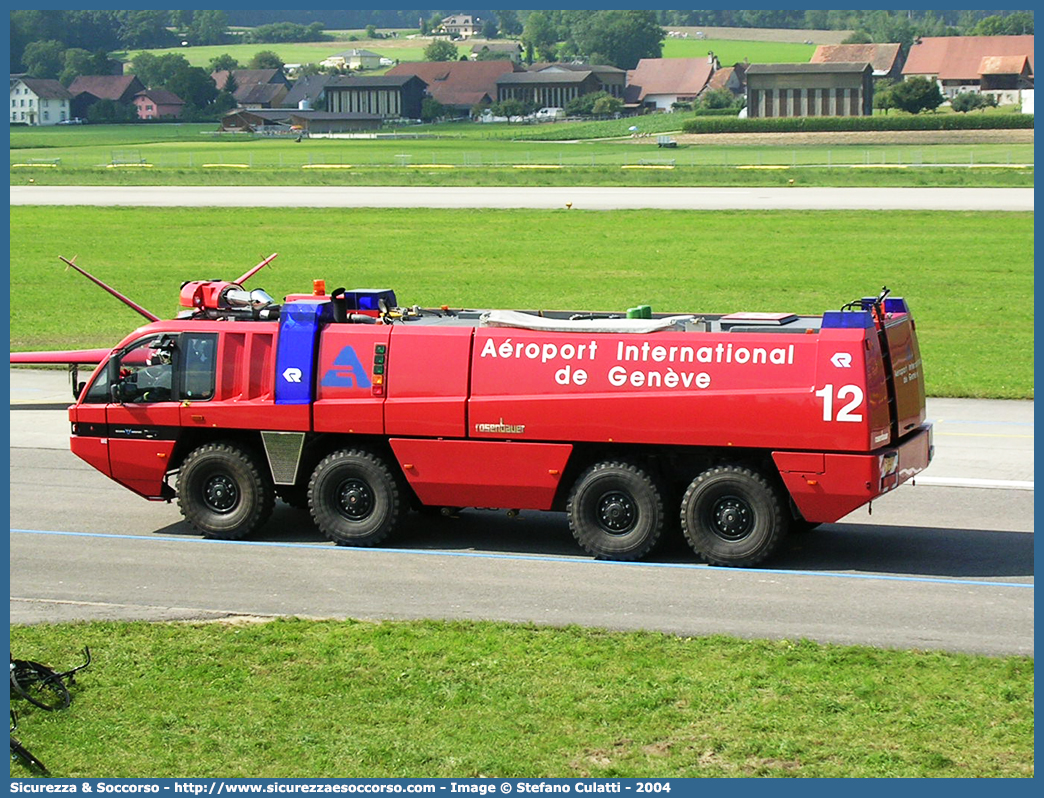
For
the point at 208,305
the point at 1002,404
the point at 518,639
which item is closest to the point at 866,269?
the point at 1002,404

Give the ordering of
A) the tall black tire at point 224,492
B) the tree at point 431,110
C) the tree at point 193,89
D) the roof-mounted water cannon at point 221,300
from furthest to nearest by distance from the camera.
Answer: the tree at point 193,89
the tree at point 431,110
the roof-mounted water cannon at point 221,300
the tall black tire at point 224,492

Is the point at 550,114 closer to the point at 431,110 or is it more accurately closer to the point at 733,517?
the point at 431,110

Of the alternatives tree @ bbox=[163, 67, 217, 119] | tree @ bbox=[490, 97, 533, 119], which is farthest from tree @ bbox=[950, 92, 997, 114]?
tree @ bbox=[163, 67, 217, 119]

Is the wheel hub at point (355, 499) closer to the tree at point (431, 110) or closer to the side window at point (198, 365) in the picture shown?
the side window at point (198, 365)

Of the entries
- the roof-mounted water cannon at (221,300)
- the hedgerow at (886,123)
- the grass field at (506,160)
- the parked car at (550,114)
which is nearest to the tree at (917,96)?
the hedgerow at (886,123)

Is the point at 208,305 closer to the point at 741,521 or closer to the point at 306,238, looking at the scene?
the point at 741,521

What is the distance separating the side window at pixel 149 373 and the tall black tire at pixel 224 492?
2.63 feet

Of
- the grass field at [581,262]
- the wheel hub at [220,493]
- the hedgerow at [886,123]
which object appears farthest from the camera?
the hedgerow at [886,123]

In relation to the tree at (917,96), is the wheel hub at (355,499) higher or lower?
lower

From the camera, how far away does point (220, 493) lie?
54.1 feet

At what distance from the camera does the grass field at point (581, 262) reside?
32.8 m

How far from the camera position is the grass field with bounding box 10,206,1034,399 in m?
32.8

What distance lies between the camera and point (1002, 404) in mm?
23891

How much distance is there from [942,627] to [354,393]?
21.3 ft
